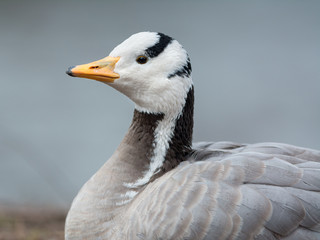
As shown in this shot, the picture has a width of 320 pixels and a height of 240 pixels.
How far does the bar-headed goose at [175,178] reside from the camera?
2.62m

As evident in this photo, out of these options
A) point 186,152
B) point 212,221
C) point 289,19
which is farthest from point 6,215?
point 289,19

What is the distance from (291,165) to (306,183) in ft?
0.50

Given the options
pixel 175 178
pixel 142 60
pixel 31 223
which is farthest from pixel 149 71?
pixel 31 223

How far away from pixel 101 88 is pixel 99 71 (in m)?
6.44

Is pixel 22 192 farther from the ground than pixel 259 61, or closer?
closer

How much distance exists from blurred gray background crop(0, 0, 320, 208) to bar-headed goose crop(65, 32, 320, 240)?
3277 mm

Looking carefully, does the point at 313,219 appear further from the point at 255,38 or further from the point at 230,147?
the point at 255,38

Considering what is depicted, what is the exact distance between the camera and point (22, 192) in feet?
22.9

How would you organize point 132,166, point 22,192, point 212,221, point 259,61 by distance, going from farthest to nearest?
point 259,61
point 22,192
point 132,166
point 212,221

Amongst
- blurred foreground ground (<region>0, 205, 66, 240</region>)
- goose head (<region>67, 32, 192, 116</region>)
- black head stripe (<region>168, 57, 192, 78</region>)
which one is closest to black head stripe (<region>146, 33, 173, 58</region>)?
goose head (<region>67, 32, 192, 116</region>)

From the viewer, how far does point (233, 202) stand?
2.64 meters

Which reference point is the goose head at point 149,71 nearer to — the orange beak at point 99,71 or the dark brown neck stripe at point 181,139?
the orange beak at point 99,71

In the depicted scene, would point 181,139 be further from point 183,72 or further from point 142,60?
point 142,60

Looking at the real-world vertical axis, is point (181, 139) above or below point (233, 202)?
above
